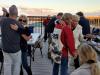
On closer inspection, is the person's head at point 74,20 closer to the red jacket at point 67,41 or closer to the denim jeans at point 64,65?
the red jacket at point 67,41

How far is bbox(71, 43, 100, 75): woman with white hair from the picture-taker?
392 cm

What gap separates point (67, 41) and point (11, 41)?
985 millimetres

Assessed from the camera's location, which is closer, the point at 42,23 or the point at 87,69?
the point at 87,69

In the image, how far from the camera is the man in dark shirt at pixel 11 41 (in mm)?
6441

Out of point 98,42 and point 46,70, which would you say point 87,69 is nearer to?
point 46,70

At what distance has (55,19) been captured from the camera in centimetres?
773

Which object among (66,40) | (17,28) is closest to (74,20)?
(66,40)

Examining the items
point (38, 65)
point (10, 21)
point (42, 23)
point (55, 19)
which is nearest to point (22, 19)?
point (55, 19)

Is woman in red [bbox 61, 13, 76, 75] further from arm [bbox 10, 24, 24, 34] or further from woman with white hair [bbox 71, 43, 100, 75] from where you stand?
woman with white hair [bbox 71, 43, 100, 75]

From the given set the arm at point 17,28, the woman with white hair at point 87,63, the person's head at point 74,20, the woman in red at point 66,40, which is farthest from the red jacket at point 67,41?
the woman with white hair at point 87,63

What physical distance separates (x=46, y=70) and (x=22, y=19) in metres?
2.36

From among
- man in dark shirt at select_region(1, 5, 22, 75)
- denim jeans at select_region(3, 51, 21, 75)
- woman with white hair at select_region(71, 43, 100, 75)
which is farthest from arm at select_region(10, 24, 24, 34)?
woman with white hair at select_region(71, 43, 100, 75)

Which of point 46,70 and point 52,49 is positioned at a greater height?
point 52,49

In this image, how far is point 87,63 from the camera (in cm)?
403
